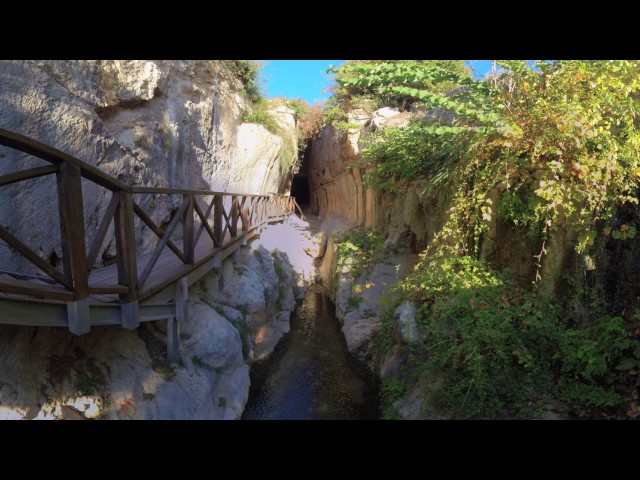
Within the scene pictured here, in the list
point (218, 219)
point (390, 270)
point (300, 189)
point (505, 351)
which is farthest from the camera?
point (300, 189)

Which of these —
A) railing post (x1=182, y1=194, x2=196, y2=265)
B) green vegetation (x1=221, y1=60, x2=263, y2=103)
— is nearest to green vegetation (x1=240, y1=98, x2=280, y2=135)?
green vegetation (x1=221, y1=60, x2=263, y2=103)

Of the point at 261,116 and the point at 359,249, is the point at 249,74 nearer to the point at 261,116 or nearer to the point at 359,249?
the point at 261,116

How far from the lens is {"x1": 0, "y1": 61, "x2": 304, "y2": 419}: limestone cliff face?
3924mm

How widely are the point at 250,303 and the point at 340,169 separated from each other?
10079 millimetres

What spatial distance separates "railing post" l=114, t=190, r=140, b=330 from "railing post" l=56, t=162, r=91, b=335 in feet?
1.82

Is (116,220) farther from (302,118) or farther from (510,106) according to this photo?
(302,118)

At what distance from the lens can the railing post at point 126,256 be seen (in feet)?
11.7

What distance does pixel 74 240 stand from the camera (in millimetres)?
2906

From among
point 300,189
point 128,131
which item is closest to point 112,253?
point 128,131

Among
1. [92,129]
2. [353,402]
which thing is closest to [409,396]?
[353,402]

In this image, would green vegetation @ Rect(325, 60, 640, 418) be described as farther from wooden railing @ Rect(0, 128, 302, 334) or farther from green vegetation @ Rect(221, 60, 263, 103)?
green vegetation @ Rect(221, 60, 263, 103)

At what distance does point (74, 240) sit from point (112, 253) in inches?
131

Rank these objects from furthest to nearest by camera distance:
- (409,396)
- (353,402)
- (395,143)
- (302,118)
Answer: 1. (302,118)
2. (395,143)
3. (353,402)
4. (409,396)

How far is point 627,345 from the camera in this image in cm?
358
